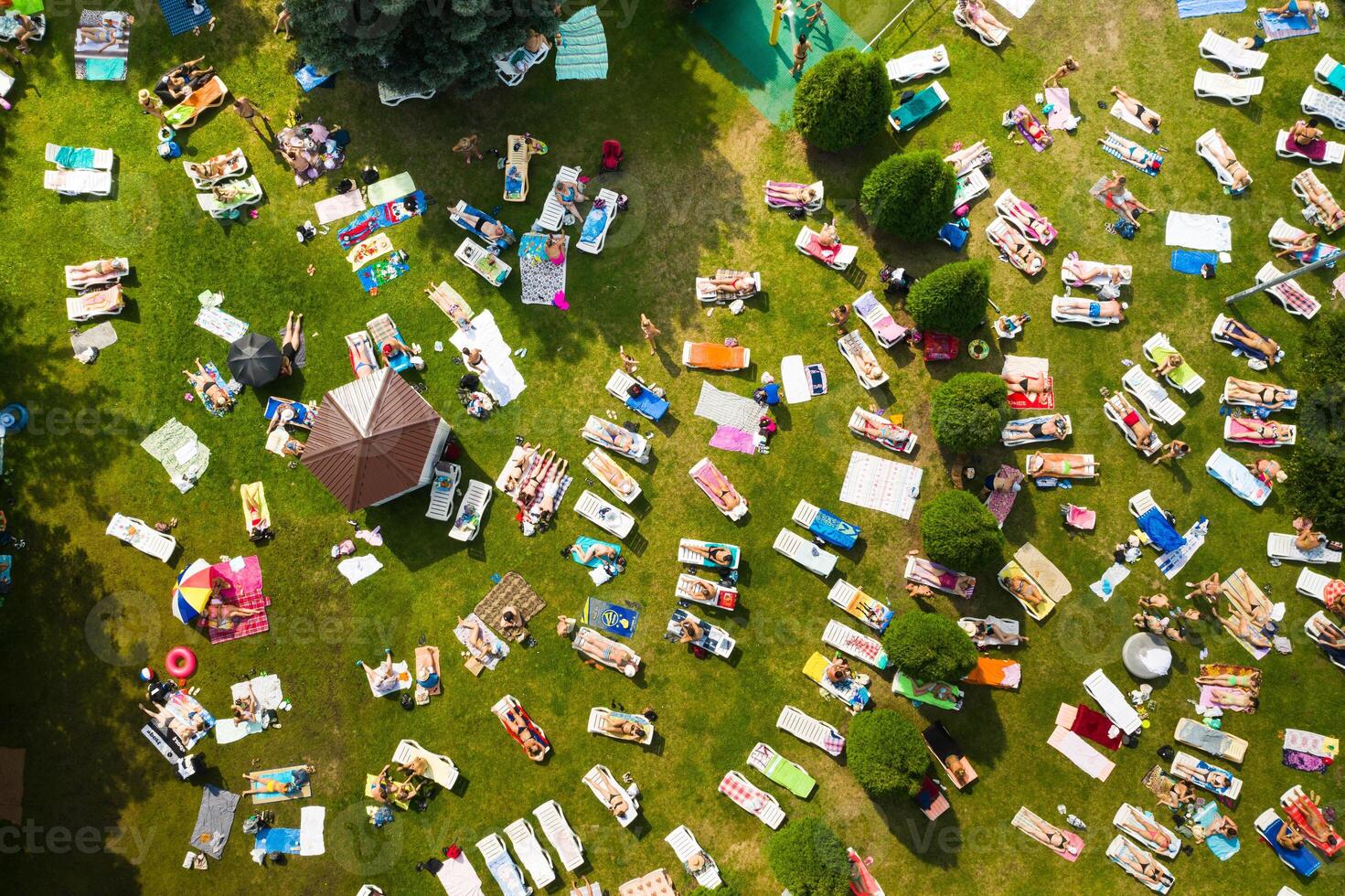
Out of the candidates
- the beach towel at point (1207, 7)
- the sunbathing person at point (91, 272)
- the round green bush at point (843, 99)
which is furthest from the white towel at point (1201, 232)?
the sunbathing person at point (91, 272)

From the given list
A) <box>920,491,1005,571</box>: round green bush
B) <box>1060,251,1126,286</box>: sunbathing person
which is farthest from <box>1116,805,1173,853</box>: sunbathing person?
<box>1060,251,1126,286</box>: sunbathing person

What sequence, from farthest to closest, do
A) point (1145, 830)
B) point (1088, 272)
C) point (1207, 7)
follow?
point (1207, 7), point (1088, 272), point (1145, 830)

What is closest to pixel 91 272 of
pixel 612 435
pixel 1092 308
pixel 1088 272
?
pixel 612 435

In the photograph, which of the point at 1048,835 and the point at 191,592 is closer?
the point at 1048,835

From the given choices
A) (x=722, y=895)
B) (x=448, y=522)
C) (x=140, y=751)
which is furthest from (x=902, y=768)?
(x=140, y=751)

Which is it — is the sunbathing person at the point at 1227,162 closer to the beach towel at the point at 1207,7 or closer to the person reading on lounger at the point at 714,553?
the beach towel at the point at 1207,7

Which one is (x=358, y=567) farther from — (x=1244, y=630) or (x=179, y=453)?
(x=1244, y=630)

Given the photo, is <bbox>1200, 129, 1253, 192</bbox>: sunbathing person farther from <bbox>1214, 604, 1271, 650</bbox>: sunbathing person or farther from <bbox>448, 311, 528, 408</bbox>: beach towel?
<bbox>448, 311, 528, 408</bbox>: beach towel

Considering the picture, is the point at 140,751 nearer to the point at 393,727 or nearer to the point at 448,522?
the point at 393,727
